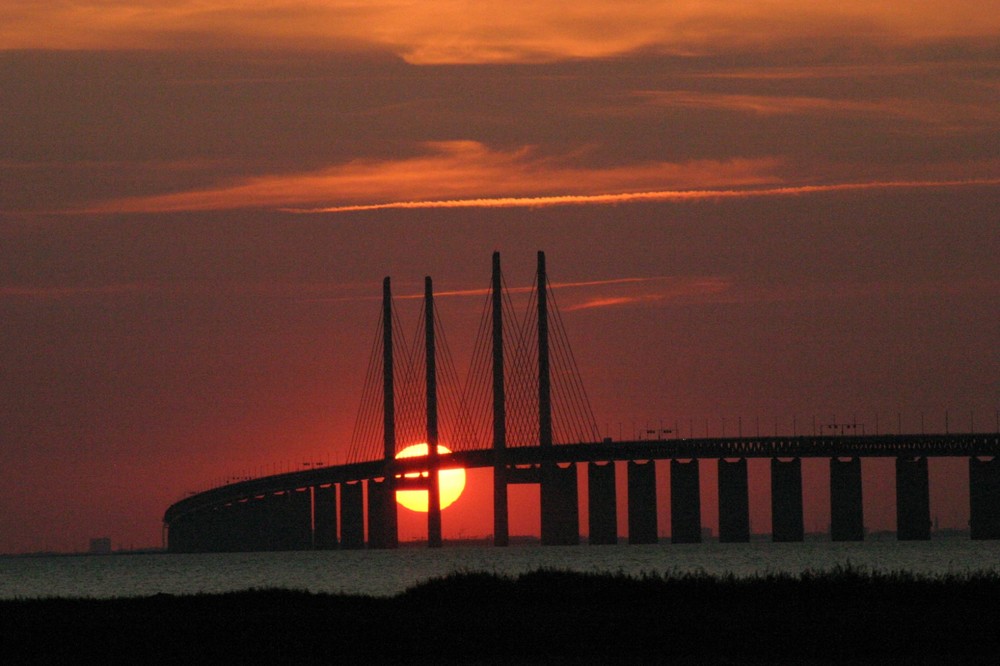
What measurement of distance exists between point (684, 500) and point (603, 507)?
24.6 ft

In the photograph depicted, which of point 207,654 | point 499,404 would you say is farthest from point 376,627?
point 499,404

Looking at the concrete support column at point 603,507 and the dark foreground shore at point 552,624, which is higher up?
the dark foreground shore at point 552,624

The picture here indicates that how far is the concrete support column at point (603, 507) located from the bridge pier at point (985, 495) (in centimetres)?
3188

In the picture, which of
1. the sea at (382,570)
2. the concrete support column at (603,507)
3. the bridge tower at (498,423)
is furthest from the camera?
the concrete support column at (603,507)

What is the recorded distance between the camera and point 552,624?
45562 millimetres

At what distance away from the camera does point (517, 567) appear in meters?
120

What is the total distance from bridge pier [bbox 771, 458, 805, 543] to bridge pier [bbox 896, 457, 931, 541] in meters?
8.81

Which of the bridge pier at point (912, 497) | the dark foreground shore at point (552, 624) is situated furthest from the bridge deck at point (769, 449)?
the dark foreground shore at point (552, 624)

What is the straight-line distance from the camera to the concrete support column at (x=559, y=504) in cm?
17925

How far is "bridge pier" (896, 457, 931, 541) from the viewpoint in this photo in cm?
19038

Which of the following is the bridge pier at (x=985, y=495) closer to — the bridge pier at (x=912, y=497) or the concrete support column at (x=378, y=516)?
the bridge pier at (x=912, y=497)

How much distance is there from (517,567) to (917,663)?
268ft

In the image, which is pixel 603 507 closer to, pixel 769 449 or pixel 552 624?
pixel 769 449

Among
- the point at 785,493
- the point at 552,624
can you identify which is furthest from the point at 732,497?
the point at 552,624
